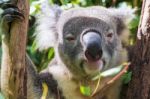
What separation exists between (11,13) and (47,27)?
1.31m

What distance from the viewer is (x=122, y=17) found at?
3416 mm

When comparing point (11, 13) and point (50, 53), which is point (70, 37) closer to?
point (50, 53)

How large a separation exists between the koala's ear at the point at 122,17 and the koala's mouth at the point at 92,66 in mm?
545

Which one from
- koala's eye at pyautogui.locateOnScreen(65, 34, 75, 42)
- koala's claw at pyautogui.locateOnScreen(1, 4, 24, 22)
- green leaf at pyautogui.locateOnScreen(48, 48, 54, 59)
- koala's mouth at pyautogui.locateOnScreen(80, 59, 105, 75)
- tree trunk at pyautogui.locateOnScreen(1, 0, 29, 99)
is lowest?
green leaf at pyautogui.locateOnScreen(48, 48, 54, 59)

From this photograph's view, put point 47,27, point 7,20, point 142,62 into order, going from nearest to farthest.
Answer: point 7,20 < point 142,62 < point 47,27

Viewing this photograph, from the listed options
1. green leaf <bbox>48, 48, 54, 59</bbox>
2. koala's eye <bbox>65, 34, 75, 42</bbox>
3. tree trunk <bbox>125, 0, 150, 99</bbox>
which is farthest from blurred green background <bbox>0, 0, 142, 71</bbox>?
tree trunk <bbox>125, 0, 150, 99</bbox>

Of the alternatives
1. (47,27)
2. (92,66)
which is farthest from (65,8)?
(92,66)

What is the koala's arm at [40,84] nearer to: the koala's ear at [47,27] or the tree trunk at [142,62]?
the koala's ear at [47,27]

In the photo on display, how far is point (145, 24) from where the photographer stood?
262 centimetres

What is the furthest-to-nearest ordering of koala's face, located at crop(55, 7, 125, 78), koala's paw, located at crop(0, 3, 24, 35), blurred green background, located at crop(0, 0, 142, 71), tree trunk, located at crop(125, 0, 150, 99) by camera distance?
blurred green background, located at crop(0, 0, 142, 71) < koala's face, located at crop(55, 7, 125, 78) < tree trunk, located at crop(125, 0, 150, 99) < koala's paw, located at crop(0, 3, 24, 35)

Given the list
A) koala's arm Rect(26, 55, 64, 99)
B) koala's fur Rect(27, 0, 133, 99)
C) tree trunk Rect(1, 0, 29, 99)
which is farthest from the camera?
koala's arm Rect(26, 55, 64, 99)

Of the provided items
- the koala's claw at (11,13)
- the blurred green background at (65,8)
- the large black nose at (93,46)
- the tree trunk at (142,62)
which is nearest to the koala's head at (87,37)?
the large black nose at (93,46)

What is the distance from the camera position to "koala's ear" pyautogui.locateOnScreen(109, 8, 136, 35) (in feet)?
11.0

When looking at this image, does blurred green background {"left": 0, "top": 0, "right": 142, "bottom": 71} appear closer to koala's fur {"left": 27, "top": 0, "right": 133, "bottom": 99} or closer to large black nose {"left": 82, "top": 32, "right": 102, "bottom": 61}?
koala's fur {"left": 27, "top": 0, "right": 133, "bottom": 99}
